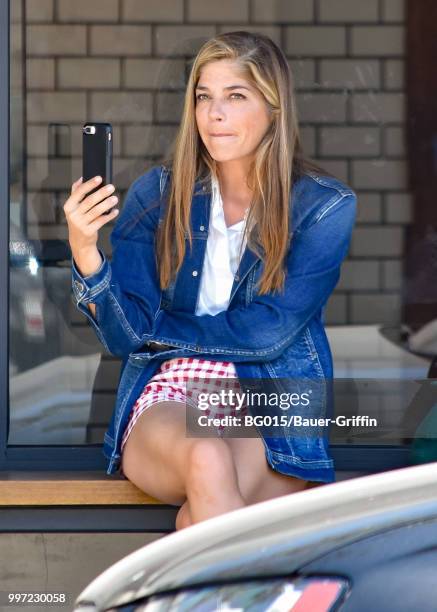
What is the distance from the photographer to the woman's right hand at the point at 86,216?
3689mm

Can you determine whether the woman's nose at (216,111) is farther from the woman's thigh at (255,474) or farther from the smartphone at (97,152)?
the woman's thigh at (255,474)

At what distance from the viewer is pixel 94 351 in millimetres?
5000

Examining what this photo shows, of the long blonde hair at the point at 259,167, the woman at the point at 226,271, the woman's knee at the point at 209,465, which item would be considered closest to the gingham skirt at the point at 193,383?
the woman at the point at 226,271

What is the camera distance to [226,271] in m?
4.08

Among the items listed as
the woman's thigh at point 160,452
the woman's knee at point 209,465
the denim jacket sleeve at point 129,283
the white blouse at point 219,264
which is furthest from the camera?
the white blouse at point 219,264

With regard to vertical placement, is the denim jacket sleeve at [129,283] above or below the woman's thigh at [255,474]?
above

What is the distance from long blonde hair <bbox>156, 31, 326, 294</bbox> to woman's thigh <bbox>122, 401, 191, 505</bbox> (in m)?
0.44

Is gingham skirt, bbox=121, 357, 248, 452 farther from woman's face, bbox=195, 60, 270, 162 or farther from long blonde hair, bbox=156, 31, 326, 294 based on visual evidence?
woman's face, bbox=195, 60, 270, 162

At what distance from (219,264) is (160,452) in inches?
25.3

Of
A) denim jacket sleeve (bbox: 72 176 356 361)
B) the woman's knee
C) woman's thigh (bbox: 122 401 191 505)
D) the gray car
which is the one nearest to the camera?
the gray car

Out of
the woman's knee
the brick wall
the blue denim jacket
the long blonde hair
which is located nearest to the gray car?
the woman's knee

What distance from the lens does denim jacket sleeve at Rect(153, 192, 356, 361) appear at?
3893 millimetres

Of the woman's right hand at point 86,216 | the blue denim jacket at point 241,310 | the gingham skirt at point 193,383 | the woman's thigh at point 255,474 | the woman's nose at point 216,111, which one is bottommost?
the woman's thigh at point 255,474

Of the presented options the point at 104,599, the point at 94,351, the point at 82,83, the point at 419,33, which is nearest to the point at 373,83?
the point at 419,33
